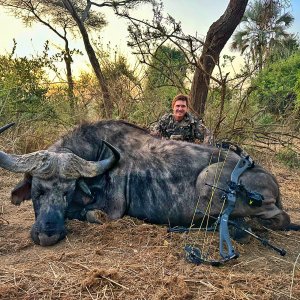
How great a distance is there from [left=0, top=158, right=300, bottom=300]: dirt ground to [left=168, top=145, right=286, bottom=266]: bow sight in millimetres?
73

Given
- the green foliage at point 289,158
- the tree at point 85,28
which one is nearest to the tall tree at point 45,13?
the tree at point 85,28

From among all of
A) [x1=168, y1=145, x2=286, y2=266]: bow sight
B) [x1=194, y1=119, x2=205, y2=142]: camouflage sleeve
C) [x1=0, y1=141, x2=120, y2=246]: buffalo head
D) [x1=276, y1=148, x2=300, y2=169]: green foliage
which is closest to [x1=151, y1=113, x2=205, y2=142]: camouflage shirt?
[x1=194, y1=119, x2=205, y2=142]: camouflage sleeve

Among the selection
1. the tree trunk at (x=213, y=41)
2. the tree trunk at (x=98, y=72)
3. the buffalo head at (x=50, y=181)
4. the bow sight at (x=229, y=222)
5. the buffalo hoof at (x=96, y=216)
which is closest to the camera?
the bow sight at (x=229, y=222)

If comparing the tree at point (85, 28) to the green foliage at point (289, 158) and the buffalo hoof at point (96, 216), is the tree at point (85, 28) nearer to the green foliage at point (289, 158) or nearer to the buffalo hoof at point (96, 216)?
the green foliage at point (289, 158)

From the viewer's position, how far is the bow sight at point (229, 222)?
3.34 meters

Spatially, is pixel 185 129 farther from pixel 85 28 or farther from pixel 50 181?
pixel 85 28

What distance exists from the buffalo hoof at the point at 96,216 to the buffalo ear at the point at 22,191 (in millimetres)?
662

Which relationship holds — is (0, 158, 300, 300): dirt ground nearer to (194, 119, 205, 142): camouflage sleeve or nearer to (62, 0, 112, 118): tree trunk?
(194, 119, 205, 142): camouflage sleeve

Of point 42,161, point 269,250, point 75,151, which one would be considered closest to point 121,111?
point 75,151

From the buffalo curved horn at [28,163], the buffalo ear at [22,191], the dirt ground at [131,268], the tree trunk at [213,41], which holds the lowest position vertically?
the dirt ground at [131,268]

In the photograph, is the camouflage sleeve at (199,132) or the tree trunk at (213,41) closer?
the camouflage sleeve at (199,132)

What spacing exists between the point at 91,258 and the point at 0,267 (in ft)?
2.26

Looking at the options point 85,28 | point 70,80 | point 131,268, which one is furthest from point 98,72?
point 131,268

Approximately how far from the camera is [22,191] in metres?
4.47
